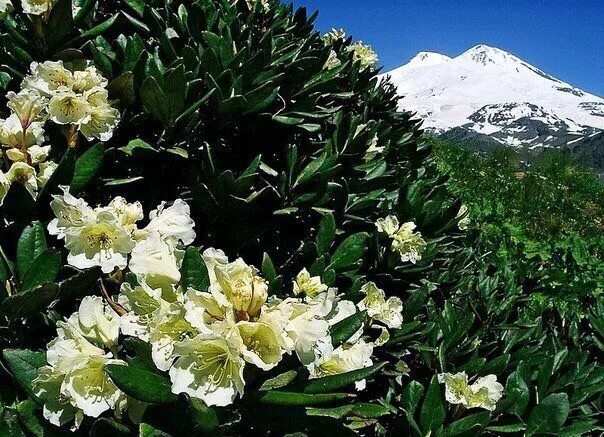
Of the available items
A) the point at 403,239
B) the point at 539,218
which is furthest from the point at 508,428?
the point at 539,218

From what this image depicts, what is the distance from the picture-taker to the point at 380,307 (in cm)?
177

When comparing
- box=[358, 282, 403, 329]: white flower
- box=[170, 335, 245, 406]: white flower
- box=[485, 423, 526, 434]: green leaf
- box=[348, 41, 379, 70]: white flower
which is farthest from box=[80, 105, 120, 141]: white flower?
box=[348, 41, 379, 70]: white flower

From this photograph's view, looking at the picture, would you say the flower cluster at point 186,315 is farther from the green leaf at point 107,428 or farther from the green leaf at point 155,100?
the green leaf at point 155,100

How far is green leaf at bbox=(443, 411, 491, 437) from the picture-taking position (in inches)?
61.2

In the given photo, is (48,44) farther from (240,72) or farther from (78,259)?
(78,259)

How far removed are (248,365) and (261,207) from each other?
657mm

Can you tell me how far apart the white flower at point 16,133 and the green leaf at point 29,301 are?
44 centimetres

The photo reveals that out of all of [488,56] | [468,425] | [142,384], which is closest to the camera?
[142,384]

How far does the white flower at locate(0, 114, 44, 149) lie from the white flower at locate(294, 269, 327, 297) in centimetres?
75

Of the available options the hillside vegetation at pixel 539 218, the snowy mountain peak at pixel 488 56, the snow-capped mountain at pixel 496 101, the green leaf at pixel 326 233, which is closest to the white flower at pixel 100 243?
the green leaf at pixel 326 233

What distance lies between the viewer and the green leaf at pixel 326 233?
1606 millimetres

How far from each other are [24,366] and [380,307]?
1.04 meters

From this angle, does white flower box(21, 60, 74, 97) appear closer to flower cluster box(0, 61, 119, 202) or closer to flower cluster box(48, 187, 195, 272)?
flower cluster box(0, 61, 119, 202)

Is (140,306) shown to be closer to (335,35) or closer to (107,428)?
(107,428)
